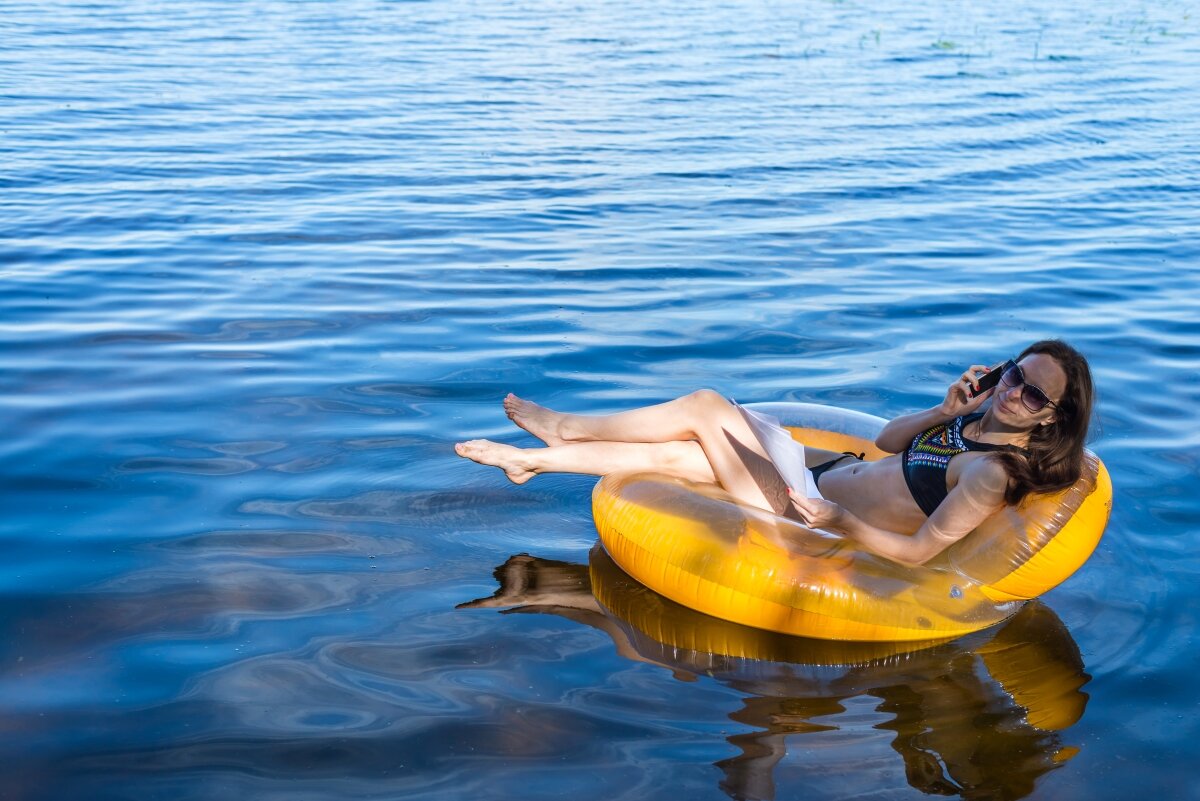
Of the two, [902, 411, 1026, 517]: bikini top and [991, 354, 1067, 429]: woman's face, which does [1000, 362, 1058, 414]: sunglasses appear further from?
[902, 411, 1026, 517]: bikini top

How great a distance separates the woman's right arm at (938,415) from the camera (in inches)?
180

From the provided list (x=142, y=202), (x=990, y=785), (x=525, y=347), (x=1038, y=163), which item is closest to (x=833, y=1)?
(x=1038, y=163)

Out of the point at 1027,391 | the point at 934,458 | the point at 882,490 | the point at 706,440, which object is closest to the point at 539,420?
the point at 706,440

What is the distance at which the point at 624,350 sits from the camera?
7336mm

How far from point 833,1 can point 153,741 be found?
85.2 feet

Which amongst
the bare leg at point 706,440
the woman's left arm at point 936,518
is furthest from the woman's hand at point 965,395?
the bare leg at point 706,440

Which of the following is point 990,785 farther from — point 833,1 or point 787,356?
point 833,1

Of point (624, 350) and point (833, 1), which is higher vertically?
point (833, 1)

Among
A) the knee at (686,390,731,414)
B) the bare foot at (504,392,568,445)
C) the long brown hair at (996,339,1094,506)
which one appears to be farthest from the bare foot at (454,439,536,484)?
the long brown hair at (996,339,1094,506)

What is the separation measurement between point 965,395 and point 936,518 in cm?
53

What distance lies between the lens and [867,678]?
424 cm

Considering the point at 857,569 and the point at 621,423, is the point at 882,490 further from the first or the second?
the point at 621,423

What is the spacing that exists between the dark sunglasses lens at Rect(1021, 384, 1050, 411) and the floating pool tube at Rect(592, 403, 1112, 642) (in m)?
0.35

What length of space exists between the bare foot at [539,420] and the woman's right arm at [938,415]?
4.34ft
